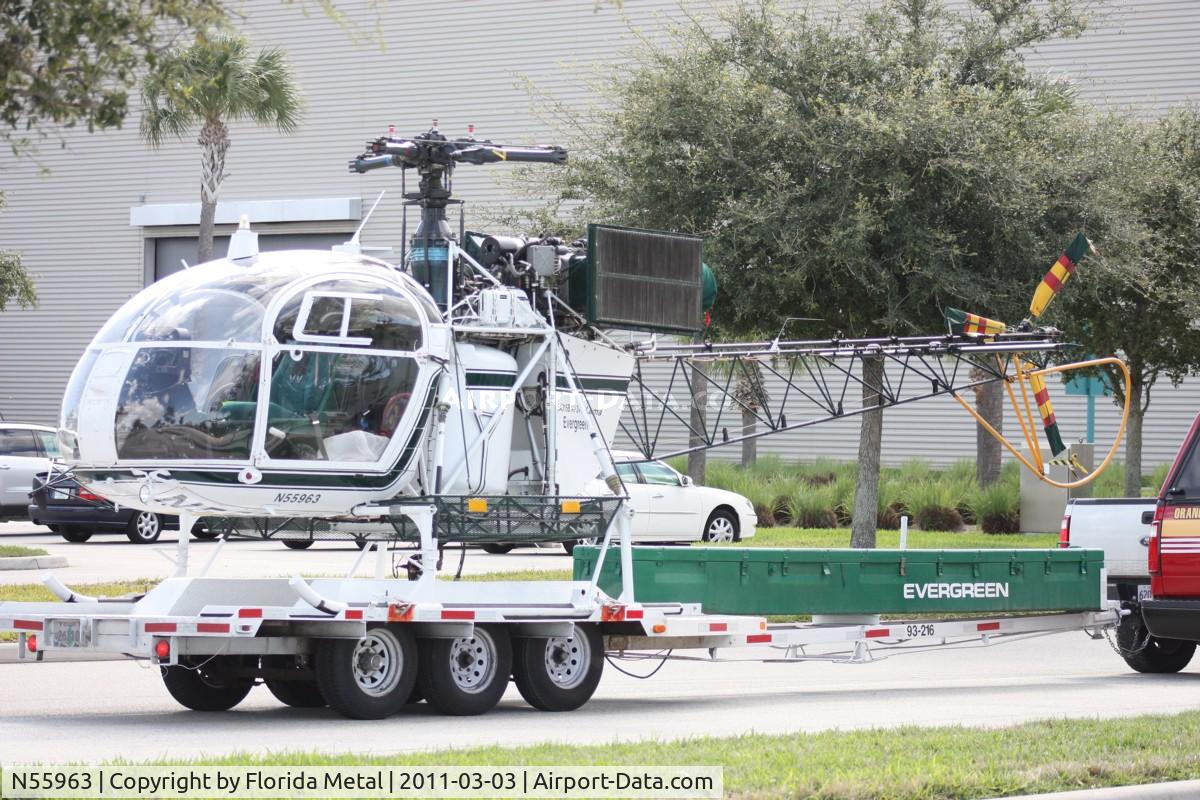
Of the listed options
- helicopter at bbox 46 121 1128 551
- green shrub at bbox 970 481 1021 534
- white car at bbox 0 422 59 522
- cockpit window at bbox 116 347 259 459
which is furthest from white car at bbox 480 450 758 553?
cockpit window at bbox 116 347 259 459

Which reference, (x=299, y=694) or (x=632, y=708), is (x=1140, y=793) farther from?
(x=299, y=694)

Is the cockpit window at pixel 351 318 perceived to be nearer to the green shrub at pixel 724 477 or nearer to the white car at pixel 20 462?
the white car at pixel 20 462

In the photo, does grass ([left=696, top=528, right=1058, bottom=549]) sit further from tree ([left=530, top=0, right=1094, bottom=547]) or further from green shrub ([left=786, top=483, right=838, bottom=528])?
tree ([left=530, top=0, right=1094, bottom=547])

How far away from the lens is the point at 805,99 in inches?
776

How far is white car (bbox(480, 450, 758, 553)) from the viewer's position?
2606 centimetres

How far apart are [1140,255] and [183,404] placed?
13304 millimetres

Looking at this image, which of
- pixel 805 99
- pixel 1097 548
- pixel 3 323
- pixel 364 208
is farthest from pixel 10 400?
pixel 1097 548

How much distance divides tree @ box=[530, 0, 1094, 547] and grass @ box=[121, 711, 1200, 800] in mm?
9656

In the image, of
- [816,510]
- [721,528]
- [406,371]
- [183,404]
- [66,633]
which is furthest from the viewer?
[816,510]

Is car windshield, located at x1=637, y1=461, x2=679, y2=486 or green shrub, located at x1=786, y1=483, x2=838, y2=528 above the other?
car windshield, located at x1=637, y1=461, x2=679, y2=486

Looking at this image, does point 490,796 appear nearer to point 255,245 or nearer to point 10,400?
point 255,245

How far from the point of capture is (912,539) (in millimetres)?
27875

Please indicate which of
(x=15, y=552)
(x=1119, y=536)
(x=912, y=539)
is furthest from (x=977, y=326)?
(x=912, y=539)

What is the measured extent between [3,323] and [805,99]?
34.2 m
